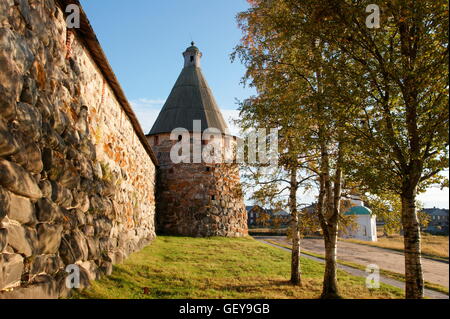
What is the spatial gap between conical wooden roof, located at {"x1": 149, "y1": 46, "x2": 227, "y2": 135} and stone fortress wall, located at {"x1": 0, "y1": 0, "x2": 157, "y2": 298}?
9.49 metres

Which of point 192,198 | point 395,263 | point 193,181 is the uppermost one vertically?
point 193,181

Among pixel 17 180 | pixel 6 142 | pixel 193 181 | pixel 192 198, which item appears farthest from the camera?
pixel 193 181

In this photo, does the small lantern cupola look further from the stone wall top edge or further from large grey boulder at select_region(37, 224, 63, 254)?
large grey boulder at select_region(37, 224, 63, 254)

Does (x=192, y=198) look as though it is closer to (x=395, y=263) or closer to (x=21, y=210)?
(x=395, y=263)

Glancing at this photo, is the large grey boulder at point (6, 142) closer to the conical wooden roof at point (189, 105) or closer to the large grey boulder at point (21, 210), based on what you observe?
the large grey boulder at point (21, 210)

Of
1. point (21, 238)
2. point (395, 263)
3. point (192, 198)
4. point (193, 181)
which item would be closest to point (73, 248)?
point (21, 238)

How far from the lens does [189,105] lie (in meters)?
16.9

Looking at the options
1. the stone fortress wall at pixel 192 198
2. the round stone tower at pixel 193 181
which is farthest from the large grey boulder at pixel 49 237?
the stone fortress wall at pixel 192 198

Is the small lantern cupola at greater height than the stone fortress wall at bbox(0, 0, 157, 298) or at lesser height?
greater

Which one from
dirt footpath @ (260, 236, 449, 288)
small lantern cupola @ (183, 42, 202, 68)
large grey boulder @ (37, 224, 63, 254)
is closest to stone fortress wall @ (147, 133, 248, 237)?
dirt footpath @ (260, 236, 449, 288)

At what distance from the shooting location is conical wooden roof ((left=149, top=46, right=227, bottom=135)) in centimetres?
1596

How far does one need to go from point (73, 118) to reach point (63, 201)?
1.27 m

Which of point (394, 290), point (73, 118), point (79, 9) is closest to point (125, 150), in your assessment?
point (73, 118)

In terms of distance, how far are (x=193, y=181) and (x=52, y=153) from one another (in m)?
11.6
